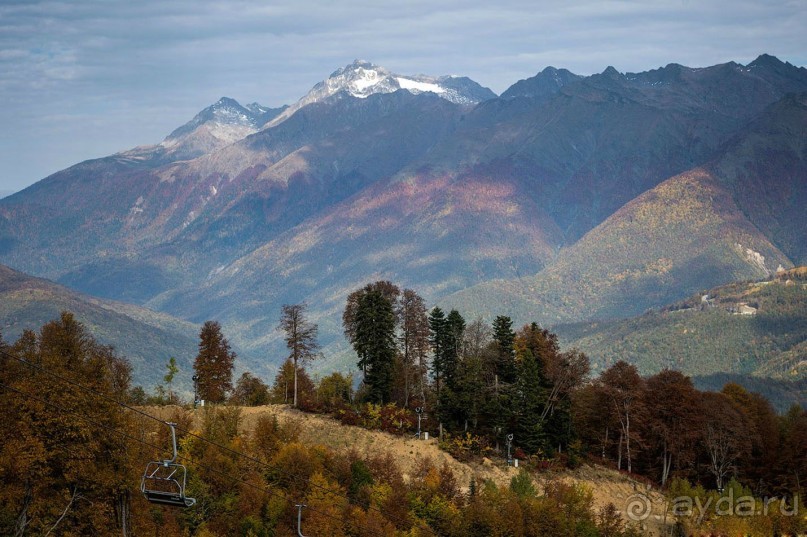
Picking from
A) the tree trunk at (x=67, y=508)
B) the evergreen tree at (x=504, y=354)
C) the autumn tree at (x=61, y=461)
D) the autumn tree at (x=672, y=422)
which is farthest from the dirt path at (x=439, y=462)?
the tree trunk at (x=67, y=508)

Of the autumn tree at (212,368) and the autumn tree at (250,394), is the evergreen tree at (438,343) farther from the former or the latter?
the autumn tree at (212,368)

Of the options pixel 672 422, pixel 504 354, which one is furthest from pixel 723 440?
pixel 504 354

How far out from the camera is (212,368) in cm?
11969

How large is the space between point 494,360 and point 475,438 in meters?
9.74

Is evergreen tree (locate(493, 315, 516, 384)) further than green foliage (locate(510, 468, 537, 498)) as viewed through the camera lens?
Yes

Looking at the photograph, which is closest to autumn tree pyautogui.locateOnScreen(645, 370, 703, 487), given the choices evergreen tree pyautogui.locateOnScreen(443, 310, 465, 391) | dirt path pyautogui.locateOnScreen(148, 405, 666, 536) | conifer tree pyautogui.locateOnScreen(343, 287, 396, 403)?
dirt path pyautogui.locateOnScreen(148, 405, 666, 536)

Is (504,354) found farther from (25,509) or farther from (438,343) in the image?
(25,509)

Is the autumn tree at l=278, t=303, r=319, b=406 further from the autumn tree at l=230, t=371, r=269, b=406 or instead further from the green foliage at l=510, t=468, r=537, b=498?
the green foliage at l=510, t=468, r=537, b=498

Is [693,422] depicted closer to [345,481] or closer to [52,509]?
[345,481]

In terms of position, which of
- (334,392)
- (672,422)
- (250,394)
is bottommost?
(672,422)

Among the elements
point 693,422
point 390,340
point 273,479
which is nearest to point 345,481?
point 273,479

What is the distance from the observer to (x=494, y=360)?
376 feet

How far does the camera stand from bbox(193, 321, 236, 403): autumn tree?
119 m

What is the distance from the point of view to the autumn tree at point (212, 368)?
11869 cm
